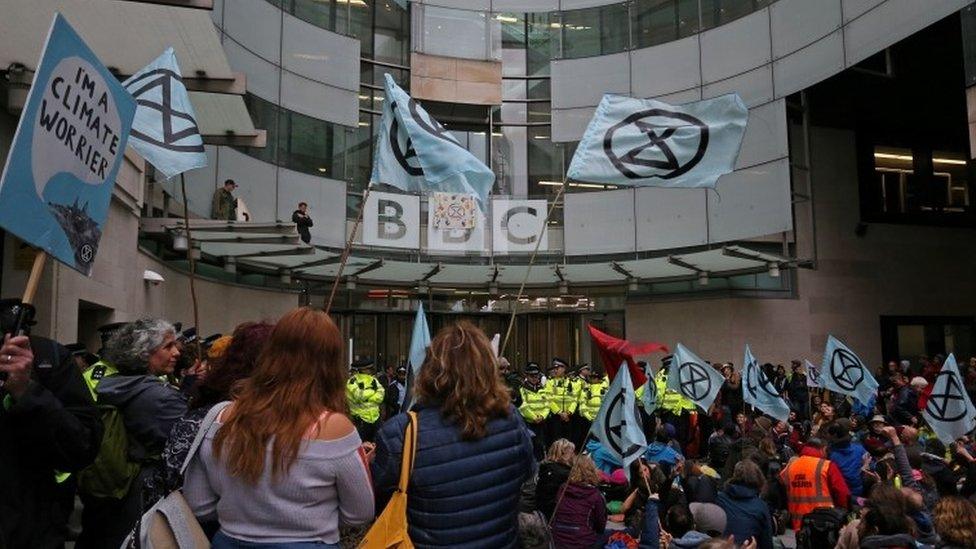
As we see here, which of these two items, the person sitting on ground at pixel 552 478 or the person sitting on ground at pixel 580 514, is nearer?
the person sitting on ground at pixel 580 514

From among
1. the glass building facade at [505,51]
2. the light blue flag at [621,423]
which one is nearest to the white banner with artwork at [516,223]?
the glass building facade at [505,51]

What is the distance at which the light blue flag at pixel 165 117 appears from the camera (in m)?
8.14

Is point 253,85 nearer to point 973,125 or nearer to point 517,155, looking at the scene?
point 517,155

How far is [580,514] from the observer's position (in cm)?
652

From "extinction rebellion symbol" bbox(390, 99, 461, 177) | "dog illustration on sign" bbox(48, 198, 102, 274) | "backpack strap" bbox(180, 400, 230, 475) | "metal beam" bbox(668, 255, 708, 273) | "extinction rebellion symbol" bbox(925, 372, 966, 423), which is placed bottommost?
"extinction rebellion symbol" bbox(925, 372, 966, 423)

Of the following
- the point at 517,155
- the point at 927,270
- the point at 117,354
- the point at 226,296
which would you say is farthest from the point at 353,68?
the point at 117,354

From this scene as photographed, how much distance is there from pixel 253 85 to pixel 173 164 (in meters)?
14.2

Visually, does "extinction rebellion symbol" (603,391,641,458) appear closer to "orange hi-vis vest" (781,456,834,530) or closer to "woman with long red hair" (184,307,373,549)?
"orange hi-vis vest" (781,456,834,530)

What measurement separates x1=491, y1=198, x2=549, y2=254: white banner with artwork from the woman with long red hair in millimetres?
21577

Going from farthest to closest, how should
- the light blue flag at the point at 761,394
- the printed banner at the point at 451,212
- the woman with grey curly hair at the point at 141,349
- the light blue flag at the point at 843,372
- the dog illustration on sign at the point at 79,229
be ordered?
the printed banner at the point at 451,212 → the light blue flag at the point at 843,372 → the light blue flag at the point at 761,394 → the woman with grey curly hair at the point at 141,349 → the dog illustration on sign at the point at 79,229

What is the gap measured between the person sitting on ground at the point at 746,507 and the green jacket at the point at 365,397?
29.4 feet

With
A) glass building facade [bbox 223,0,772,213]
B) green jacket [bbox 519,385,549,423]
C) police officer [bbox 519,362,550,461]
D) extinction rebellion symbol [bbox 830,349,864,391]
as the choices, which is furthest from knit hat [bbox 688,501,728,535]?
glass building facade [bbox 223,0,772,213]

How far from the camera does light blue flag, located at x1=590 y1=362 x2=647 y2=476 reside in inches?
307

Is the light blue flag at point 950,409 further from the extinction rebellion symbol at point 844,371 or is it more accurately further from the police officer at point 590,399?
the police officer at point 590,399
